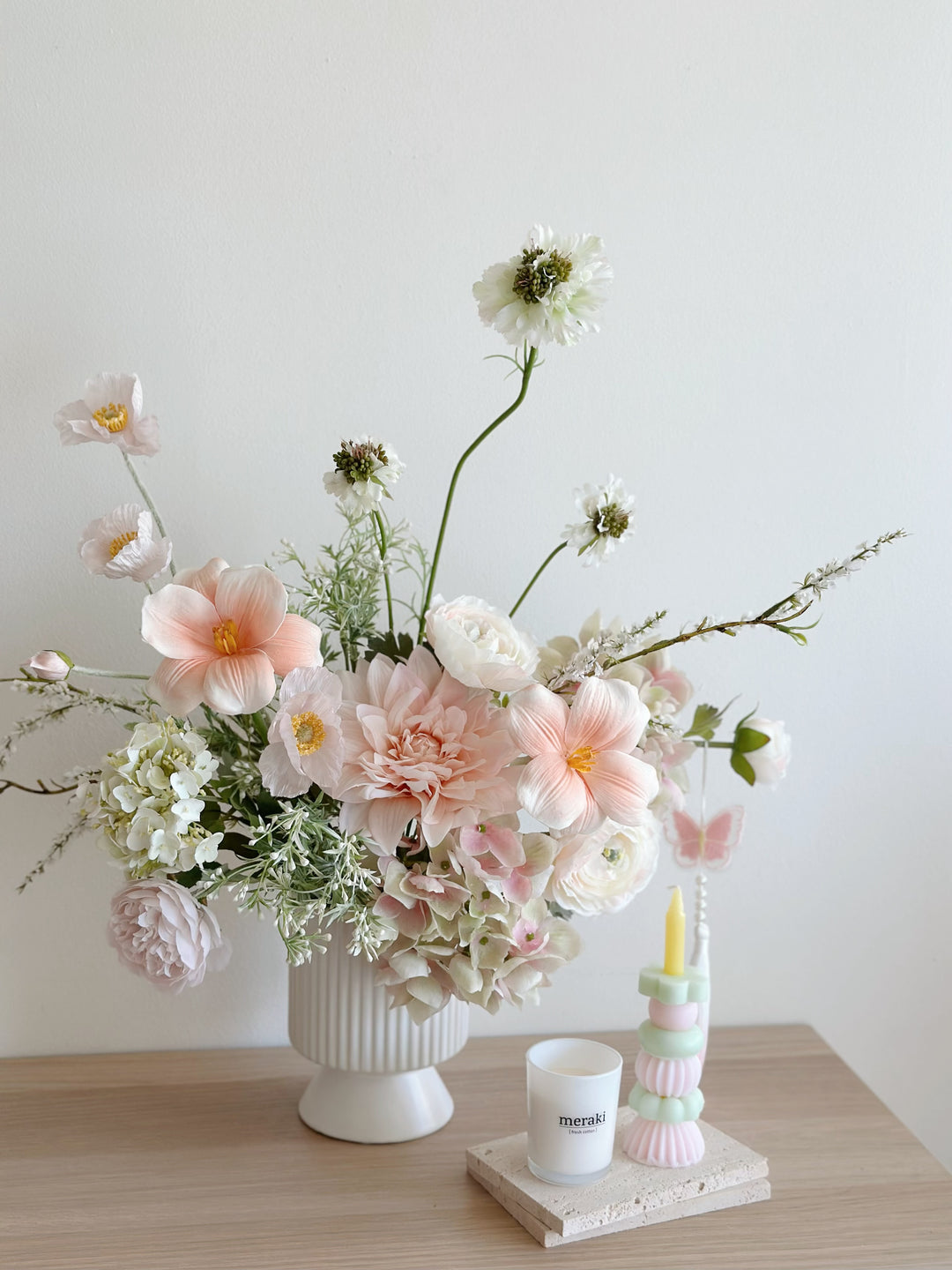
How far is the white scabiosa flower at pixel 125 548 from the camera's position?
77 cm

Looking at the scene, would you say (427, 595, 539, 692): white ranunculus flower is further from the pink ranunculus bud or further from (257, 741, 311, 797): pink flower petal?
the pink ranunculus bud

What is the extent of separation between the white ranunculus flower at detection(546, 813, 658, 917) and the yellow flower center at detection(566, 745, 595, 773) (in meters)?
0.09

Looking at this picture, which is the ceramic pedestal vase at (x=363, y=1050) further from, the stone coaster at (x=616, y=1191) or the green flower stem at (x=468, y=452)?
the green flower stem at (x=468, y=452)

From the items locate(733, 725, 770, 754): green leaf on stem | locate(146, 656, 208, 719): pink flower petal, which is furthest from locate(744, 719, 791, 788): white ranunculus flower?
locate(146, 656, 208, 719): pink flower petal

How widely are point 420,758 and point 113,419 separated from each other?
35 cm

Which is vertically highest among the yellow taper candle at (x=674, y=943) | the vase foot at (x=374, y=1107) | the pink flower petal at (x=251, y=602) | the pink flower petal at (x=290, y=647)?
the pink flower petal at (x=251, y=602)

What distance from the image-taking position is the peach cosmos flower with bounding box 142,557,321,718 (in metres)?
0.74

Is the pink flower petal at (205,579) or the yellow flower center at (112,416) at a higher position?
the yellow flower center at (112,416)

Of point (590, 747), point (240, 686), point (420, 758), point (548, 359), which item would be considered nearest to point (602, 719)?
point (590, 747)

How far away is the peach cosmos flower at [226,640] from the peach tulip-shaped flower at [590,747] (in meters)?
0.15

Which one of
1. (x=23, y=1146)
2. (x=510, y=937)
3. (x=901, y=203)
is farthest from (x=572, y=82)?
(x=23, y=1146)

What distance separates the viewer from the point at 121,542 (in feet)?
2.65

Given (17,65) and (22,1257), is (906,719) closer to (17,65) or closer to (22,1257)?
(22,1257)

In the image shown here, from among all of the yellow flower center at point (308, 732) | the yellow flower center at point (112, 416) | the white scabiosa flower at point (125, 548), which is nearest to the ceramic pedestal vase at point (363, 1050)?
the yellow flower center at point (308, 732)
